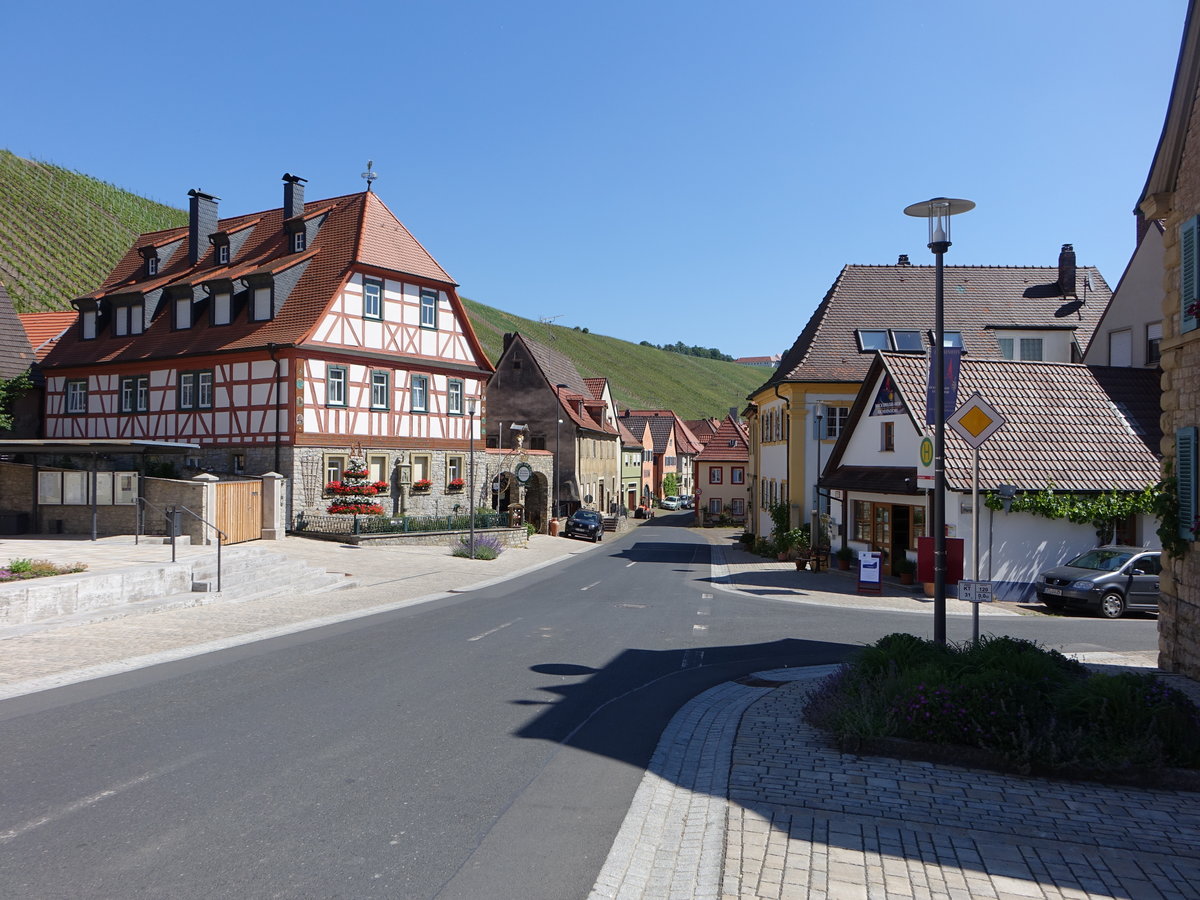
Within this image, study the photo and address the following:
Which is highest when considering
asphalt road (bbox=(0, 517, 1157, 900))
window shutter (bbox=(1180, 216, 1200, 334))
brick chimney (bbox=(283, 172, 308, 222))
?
brick chimney (bbox=(283, 172, 308, 222))

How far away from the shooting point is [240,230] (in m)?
38.2

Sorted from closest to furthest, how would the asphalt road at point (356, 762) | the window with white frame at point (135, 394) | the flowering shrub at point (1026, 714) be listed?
the asphalt road at point (356, 762) < the flowering shrub at point (1026, 714) < the window with white frame at point (135, 394)

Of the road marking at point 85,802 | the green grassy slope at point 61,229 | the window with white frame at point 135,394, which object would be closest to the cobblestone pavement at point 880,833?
the road marking at point 85,802

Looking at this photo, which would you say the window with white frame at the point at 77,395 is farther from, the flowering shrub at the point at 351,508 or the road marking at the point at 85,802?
the road marking at the point at 85,802

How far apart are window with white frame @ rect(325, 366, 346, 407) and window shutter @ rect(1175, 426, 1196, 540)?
26.2 m

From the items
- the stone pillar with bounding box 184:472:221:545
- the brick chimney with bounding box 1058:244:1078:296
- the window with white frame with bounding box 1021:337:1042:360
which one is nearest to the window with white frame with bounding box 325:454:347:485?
the stone pillar with bounding box 184:472:221:545

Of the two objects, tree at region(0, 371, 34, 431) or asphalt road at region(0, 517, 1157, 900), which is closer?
asphalt road at region(0, 517, 1157, 900)

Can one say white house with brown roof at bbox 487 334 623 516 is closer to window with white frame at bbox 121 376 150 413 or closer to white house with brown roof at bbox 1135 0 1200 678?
window with white frame at bbox 121 376 150 413

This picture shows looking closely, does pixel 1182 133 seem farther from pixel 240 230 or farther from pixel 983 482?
pixel 240 230

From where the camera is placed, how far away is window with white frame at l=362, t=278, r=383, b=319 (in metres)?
32.8

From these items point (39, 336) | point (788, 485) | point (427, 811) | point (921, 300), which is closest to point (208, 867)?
point (427, 811)

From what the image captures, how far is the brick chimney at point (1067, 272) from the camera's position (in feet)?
120

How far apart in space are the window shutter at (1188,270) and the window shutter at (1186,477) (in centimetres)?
136

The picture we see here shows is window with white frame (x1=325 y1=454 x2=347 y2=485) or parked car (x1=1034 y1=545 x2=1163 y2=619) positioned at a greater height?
window with white frame (x1=325 y1=454 x2=347 y2=485)
